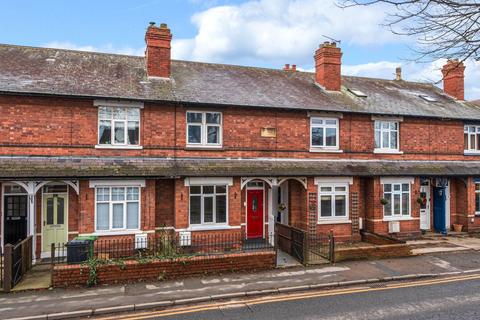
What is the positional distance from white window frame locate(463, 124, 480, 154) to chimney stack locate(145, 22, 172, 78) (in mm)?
15360

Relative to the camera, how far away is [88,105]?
1324cm

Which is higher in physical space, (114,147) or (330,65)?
(330,65)

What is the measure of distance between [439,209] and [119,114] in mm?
16033

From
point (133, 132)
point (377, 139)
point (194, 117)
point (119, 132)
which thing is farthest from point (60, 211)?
point (377, 139)

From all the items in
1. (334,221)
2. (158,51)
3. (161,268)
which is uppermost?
(158,51)

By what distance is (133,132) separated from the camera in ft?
45.3

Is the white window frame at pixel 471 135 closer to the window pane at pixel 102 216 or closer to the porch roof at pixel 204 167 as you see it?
the porch roof at pixel 204 167

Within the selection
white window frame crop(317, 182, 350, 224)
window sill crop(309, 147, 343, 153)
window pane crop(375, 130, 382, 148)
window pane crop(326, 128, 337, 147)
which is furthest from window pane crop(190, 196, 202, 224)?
window pane crop(375, 130, 382, 148)

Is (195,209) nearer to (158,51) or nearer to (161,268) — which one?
(161,268)

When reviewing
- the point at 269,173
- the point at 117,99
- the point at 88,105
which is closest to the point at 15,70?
the point at 88,105

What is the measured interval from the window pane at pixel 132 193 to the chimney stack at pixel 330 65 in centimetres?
1078

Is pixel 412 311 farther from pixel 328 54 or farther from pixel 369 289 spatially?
pixel 328 54

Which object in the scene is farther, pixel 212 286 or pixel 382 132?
pixel 382 132

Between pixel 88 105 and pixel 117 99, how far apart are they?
1.08 m
